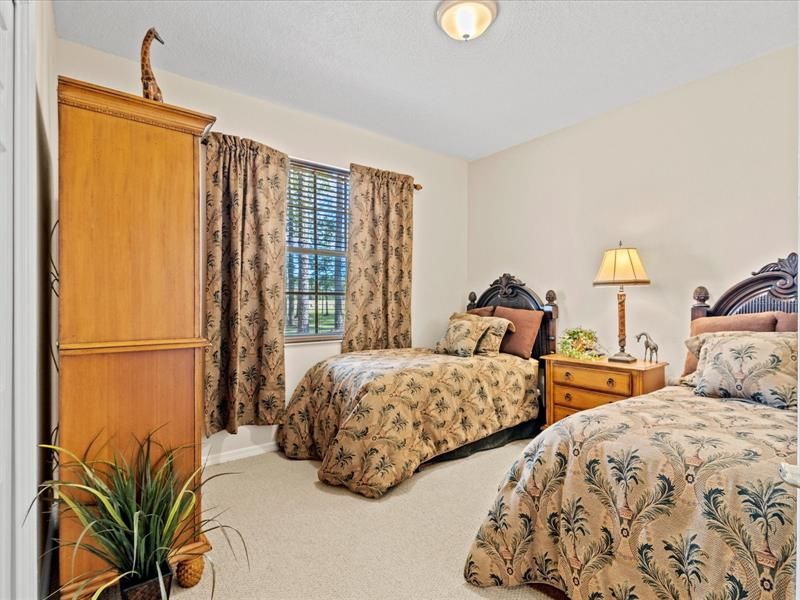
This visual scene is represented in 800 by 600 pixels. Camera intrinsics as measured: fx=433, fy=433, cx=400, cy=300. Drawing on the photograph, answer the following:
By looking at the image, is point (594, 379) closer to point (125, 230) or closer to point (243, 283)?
point (243, 283)

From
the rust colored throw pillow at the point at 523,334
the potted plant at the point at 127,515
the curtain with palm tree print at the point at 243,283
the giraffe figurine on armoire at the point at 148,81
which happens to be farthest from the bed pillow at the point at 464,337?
the giraffe figurine on armoire at the point at 148,81

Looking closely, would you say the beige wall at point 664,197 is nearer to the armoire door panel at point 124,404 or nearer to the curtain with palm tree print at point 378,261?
the curtain with palm tree print at point 378,261

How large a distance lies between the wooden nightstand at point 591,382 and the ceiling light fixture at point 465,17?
2.23 meters

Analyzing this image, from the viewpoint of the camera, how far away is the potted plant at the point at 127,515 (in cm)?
125

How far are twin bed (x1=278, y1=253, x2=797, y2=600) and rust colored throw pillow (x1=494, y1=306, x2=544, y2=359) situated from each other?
1323 millimetres

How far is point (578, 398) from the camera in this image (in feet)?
10.3

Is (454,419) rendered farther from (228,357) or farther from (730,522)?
(730,522)

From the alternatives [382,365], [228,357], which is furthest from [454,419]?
[228,357]

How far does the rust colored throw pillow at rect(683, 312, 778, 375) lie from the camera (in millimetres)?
2420

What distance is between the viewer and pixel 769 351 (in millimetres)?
1965

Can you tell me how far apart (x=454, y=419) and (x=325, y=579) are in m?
1.40

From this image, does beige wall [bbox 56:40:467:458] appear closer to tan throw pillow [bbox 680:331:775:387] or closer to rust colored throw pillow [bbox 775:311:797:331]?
tan throw pillow [bbox 680:331:775:387]

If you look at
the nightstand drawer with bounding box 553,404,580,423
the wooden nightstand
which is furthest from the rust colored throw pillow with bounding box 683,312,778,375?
the nightstand drawer with bounding box 553,404,580,423

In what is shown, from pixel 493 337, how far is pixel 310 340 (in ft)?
4.93
